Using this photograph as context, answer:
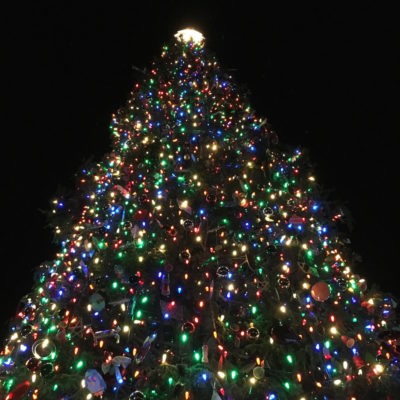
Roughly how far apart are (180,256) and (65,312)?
0.95m

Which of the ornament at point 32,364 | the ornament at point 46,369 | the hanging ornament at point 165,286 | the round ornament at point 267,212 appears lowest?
the ornament at point 46,369

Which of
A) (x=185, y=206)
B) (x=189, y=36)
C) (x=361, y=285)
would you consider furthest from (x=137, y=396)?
(x=189, y=36)

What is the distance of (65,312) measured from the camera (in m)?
2.41

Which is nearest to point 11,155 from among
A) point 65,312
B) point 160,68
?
point 160,68

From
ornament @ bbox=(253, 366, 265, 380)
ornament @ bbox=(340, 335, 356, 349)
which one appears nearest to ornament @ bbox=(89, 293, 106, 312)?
ornament @ bbox=(253, 366, 265, 380)

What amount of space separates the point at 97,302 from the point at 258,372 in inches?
48.0

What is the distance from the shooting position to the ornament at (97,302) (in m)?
2.37

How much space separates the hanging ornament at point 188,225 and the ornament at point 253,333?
3.10ft

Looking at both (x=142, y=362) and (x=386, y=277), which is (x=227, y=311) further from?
(x=386, y=277)

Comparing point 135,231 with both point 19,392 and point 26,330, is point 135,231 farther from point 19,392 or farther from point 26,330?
point 19,392

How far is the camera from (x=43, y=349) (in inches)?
84.8

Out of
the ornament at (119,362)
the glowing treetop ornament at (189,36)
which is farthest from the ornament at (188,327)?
the glowing treetop ornament at (189,36)

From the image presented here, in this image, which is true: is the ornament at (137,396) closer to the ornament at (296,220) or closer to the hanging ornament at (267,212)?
the hanging ornament at (267,212)

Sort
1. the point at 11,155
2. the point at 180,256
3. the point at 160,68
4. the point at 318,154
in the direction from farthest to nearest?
the point at 318,154 < the point at 11,155 < the point at 160,68 < the point at 180,256
